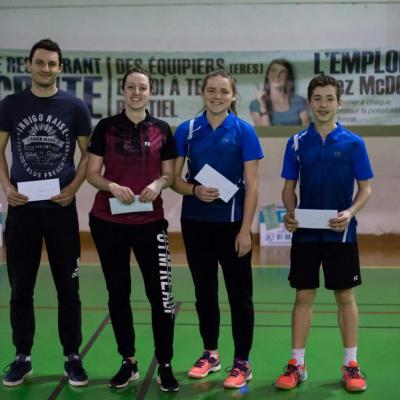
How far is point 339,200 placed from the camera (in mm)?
2771

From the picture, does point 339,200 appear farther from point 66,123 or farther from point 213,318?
point 66,123

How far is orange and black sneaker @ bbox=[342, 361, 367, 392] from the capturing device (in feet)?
9.18

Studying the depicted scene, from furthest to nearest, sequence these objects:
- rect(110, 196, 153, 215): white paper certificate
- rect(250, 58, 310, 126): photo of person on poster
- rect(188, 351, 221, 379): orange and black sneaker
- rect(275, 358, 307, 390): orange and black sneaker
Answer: rect(250, 58, 310, 126): photo of person on poster, rect(188, 351, 221, 379): orange and black sneaker, rect(275, 358, 307, 390): orange and black sneaker, rect(110, 196, 153, 215): white paper certificate

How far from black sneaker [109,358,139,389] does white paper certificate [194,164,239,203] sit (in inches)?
36.9

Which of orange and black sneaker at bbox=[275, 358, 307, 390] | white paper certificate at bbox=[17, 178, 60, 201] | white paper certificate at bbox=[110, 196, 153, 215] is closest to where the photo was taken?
white paper certificate at bbox=[110, 196, 153, 215]

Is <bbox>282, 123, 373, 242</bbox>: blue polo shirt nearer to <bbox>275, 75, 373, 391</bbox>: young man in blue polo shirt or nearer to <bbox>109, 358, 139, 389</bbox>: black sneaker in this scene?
<bbox>275, 75, 373, 391</bbox>: young man in blue polo shirt

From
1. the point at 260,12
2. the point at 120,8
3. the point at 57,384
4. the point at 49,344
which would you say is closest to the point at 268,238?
the point at 260,12

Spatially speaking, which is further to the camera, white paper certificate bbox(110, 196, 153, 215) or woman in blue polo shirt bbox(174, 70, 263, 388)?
woman in blue polo shirt bbox(174, 70, 263, 388)

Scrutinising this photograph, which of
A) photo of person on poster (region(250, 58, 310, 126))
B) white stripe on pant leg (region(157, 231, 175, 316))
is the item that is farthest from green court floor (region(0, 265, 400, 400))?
photo of person on poster (region(250, 58, 310, 126))

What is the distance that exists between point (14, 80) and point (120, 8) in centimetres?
156

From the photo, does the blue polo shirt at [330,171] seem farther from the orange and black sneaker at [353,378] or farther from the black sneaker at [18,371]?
the black sneaker at [18,371]

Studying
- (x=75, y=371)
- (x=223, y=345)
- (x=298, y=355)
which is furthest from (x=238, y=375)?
(x=75, y=371)

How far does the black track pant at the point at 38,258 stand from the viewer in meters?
2.80

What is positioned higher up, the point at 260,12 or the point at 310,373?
the point at 260,12
